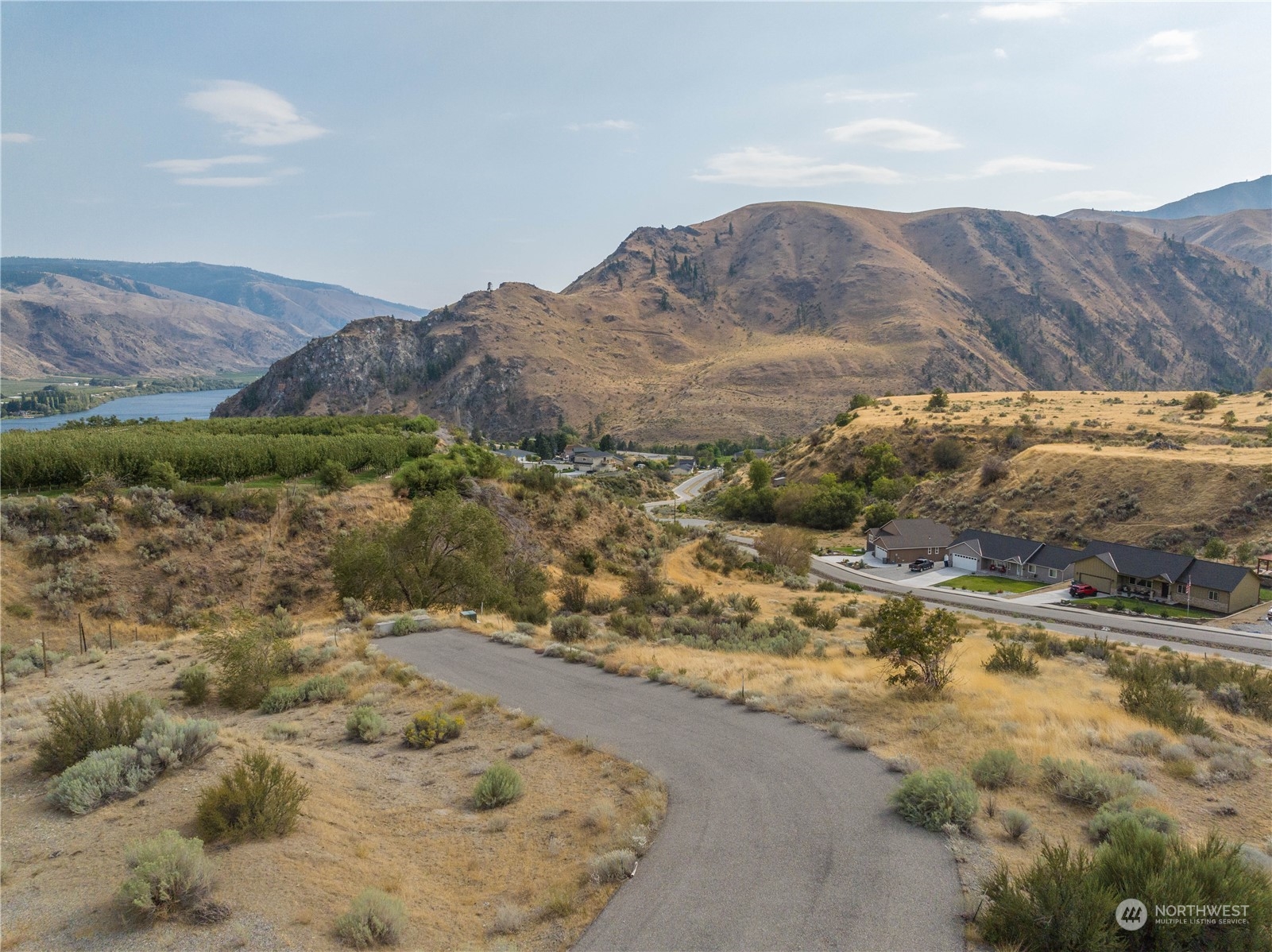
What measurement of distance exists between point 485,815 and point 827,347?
19234cm

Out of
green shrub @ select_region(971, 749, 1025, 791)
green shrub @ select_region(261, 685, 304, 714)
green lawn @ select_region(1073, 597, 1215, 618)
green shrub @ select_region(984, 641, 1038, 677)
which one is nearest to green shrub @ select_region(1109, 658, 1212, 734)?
green shrub @ select_region(984, 641, 1038, 677)

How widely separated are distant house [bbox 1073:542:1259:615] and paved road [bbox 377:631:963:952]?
43203 millimetres

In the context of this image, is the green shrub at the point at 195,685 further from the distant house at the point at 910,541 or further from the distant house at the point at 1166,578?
the distant house at the point at 910,541

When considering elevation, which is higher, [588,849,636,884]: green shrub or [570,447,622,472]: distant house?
[588,849,636,884]: green shrub

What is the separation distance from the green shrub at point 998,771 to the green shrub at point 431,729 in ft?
29.5

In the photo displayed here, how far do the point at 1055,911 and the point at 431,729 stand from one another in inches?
394

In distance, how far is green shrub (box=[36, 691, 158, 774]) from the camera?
31.6 feet

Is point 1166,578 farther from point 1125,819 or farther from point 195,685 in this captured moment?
point 195,685

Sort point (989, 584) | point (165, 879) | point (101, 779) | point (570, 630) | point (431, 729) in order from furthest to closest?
point (989, 584), point (570, 630), point (431, 729), point (101, 779), point (165, 879)

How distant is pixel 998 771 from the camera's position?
994 centimetres

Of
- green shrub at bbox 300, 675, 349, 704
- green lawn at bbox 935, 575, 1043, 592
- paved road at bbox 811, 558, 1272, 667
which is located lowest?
green lawn at bbox 935, 575, 1043, 592

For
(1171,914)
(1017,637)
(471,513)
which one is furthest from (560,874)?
(1017,637)

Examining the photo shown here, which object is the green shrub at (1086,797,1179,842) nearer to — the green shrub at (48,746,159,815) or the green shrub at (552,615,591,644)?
the green shrub at (48,746,159,815)

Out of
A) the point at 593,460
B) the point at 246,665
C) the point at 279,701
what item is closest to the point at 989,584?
the point at 279,701
